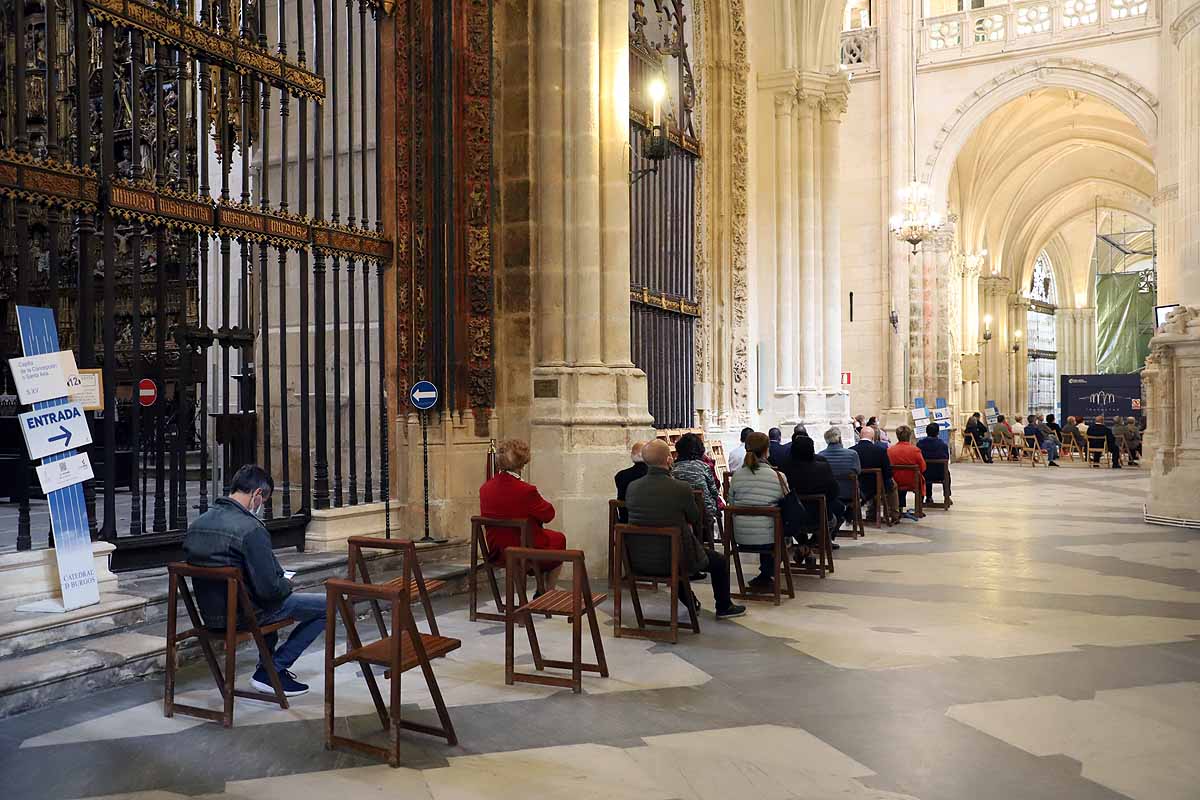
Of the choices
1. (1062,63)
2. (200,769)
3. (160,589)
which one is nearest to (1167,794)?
(200,769)

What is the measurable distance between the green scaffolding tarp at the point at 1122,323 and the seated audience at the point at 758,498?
3553cm

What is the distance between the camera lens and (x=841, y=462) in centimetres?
1081

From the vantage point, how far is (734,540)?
24.8 feet

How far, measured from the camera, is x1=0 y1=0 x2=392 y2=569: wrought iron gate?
621 cm

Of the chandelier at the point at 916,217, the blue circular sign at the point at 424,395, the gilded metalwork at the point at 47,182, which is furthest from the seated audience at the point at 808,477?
the chandelier at the point at 916,217

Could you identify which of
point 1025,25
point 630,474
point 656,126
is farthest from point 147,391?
point 1025,25

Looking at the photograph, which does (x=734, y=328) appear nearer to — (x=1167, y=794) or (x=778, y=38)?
(x=778, y=38)

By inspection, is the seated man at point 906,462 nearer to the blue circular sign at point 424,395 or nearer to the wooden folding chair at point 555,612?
the blue circular sign at point 424,395

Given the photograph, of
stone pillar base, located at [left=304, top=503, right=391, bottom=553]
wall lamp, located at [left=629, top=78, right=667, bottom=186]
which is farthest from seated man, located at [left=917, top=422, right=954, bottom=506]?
stone pillar base, located at [left=304, top=503, right=391, bottom=553]

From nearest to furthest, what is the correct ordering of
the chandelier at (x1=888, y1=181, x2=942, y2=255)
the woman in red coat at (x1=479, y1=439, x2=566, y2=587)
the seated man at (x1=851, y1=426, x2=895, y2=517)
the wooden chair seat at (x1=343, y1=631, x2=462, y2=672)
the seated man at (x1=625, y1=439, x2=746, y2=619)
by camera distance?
1. the wooden chair seat at (x1=343, y1=631, x2=462, y2=672)
2. the seated man at (x1=625, y1=439, x2=746, y2=619)
3. the woman in red coat at (x1=479, y1=439, x2=566, y2=587)
4. the seated man at (x1=851, y1=426, x2=895, y2=517)
5. the chandelier at (x1=888, y1=181, x2=942, y2=255)

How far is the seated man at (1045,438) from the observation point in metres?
24.8

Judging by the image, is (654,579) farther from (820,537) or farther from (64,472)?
(64,472)

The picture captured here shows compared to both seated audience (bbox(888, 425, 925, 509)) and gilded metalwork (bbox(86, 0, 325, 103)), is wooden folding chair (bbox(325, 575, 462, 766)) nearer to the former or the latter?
gilded metalwork (bbox(86, 0, 325, 103))

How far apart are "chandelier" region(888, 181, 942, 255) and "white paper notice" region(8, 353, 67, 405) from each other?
735 inches
